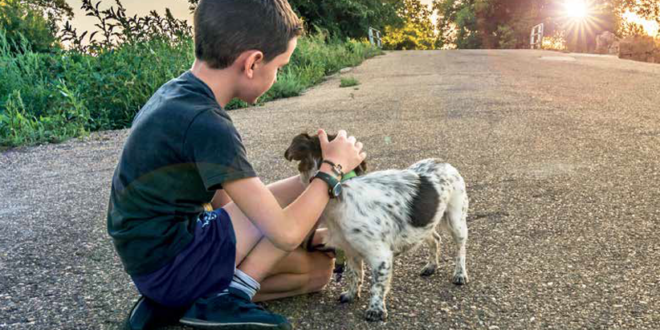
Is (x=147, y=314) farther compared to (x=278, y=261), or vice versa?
(x=278, y=261)

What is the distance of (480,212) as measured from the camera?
430 cm

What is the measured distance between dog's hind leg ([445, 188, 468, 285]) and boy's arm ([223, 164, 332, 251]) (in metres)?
1.01

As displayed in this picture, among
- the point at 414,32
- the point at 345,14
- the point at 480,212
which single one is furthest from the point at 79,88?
the point at 414,32

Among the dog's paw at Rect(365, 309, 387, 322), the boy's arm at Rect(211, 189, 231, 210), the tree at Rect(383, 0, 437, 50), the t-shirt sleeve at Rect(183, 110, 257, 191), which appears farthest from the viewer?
the tree at Rect(383, 0, 437, 50)

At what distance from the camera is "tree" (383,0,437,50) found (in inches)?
1893

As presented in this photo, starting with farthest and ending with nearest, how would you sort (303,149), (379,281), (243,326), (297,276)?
(297,276) → (379,281) → (303,149) → (243,326)

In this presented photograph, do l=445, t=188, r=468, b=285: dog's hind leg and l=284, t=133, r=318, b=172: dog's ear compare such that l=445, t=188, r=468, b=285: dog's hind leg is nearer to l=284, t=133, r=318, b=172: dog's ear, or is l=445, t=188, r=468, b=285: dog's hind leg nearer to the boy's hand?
the boy's hand

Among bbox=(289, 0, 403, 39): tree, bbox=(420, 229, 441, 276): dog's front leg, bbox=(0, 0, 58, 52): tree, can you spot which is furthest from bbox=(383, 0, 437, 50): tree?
bbox=(420, 229, 441, 276): dog's front leg

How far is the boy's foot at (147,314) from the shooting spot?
102 inches

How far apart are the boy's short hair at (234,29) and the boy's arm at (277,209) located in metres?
0.53

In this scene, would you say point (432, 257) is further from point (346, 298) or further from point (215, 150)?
point (215, 150)

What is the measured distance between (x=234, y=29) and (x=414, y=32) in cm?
5297

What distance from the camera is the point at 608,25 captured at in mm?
34938

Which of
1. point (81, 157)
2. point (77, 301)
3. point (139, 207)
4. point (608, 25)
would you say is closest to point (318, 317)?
point (139, 207)
